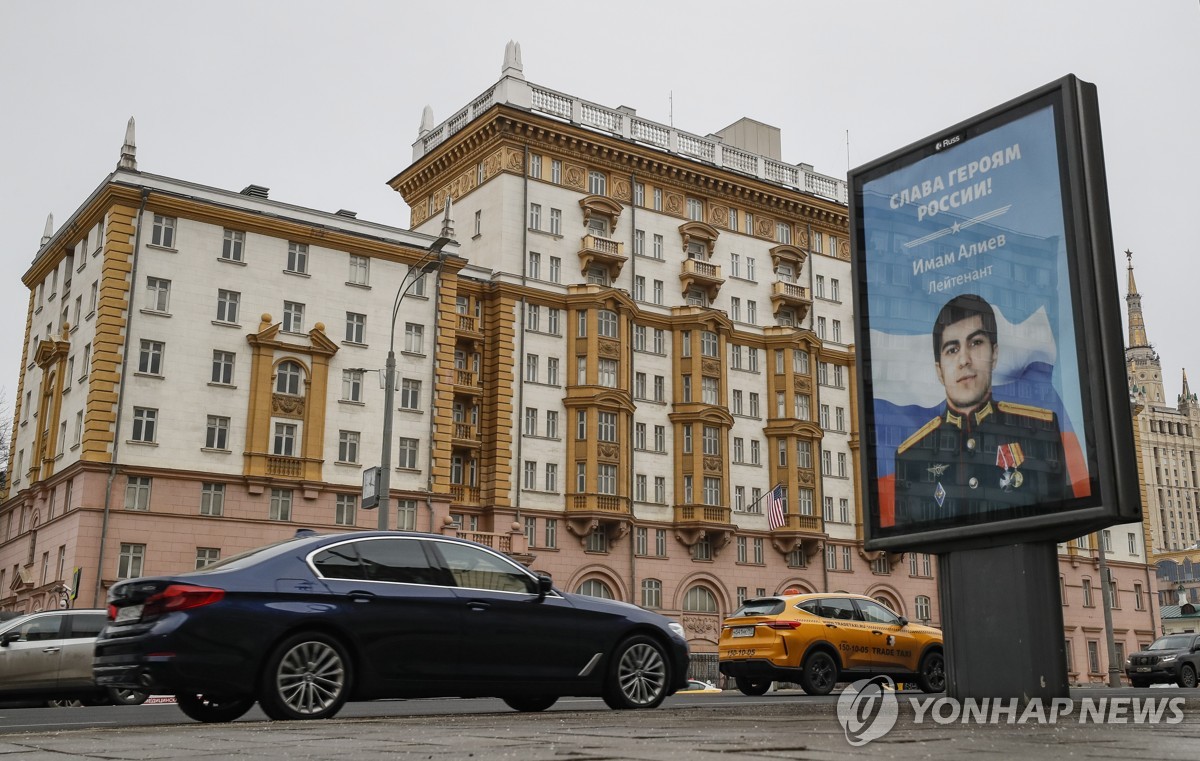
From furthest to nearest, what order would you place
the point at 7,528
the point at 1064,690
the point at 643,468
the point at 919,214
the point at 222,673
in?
the point at 643,468 → the point at 7,528 → the point at 919,214 → the point at 1064,690 → the point at 222,673

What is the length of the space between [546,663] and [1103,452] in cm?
599

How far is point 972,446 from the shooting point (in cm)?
1312

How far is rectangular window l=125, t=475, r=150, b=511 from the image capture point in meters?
42.4

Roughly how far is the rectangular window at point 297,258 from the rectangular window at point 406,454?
8084 mm

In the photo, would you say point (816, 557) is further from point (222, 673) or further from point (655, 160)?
point (222, 673)

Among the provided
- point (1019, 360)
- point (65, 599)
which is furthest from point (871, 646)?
point (65, 599)

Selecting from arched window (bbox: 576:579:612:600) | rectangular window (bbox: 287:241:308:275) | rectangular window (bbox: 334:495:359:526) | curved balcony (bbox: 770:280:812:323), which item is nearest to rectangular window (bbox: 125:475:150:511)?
rectangular window (bbox: 334:495:359:526)

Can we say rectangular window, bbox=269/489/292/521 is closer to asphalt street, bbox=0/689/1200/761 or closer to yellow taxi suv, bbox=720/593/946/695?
yellow taxi suv, bbox=720/593/946/695

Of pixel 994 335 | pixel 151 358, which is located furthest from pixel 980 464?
pixel 151 358

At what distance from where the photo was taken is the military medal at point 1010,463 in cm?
1260

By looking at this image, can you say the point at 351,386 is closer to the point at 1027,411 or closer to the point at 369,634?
the point at 1027,411

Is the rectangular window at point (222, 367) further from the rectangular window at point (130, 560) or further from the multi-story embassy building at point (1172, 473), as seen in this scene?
the multi-story embassy building at point (1172, 473)

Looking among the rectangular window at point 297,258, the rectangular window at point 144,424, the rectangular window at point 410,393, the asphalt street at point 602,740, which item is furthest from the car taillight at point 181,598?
the rectangular window at point 410,393

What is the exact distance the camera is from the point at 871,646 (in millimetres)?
18906
